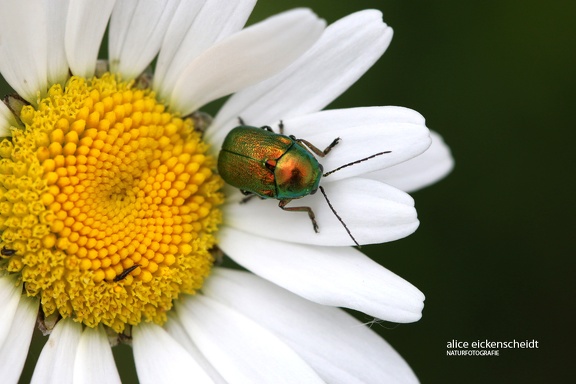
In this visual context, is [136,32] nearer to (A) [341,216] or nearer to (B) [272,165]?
(B) [272,165]

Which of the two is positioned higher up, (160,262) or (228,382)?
(160,262)

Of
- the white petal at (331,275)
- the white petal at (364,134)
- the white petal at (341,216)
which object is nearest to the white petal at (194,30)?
the white petal at (364,134)

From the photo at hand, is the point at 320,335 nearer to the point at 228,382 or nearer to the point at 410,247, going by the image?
the point at 228,382

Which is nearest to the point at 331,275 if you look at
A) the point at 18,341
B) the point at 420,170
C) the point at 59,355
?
the point at 420,170

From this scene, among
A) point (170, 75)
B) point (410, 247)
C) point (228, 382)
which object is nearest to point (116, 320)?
point (228, 382)

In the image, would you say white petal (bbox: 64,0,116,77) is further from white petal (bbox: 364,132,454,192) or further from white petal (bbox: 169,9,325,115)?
white petal (bbox: 364,132,454,192)

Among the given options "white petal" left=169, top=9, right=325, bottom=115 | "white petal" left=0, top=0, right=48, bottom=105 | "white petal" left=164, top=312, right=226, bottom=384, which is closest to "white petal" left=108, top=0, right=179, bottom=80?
"white petal" left=169, top=9, right=325, bottom=115
